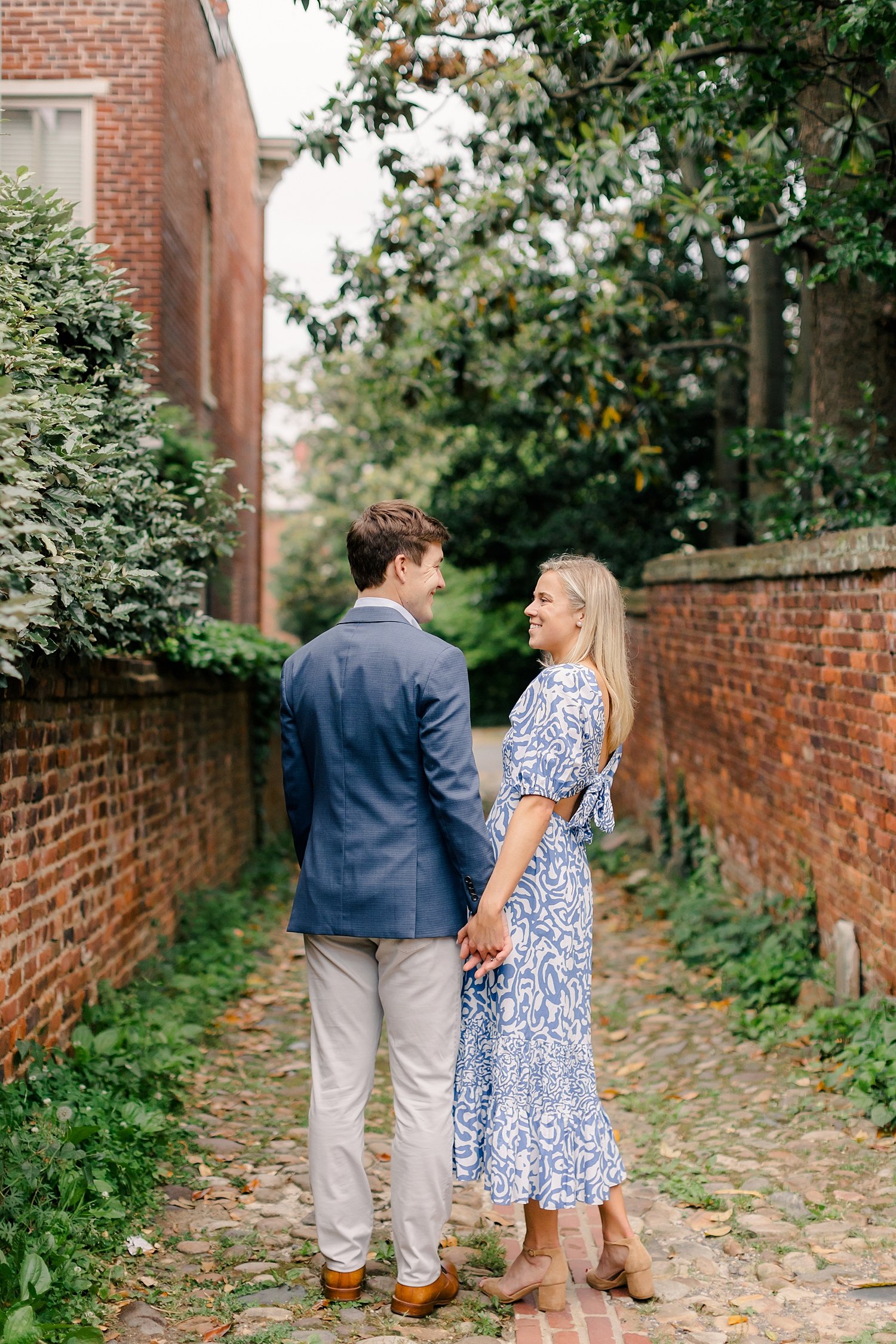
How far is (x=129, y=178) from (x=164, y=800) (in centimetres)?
644

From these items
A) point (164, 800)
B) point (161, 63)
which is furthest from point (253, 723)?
point (161, 63)

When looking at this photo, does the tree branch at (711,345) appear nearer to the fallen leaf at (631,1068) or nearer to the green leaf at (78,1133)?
the fallen leaf at (631,1068)

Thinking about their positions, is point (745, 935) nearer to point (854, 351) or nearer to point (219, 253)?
point (854, 351)

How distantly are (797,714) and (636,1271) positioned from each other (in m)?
3.32

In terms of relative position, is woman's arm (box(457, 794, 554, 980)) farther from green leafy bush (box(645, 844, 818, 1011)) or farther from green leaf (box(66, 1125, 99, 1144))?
green leafy bush (box(645, 844, 818, 1011))

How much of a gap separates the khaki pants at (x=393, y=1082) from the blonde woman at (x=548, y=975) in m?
0.11

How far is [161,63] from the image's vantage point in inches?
406

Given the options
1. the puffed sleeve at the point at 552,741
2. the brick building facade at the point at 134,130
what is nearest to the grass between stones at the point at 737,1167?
the puffed sleeve at the point at 552,741

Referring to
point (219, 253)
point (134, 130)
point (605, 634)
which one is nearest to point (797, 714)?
point (605, 634)

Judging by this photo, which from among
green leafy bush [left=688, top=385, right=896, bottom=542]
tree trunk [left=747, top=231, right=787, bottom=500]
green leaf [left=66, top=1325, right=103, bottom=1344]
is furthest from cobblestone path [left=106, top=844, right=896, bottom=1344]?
tree trunk [left=747, top=231, right=787, bottom=500]

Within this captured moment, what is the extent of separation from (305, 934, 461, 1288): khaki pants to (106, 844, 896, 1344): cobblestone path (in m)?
0.23

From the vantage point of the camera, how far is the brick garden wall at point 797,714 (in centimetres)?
483

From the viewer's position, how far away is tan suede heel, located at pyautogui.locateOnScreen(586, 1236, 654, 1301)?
130 inches

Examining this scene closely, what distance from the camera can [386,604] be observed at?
329 cm
